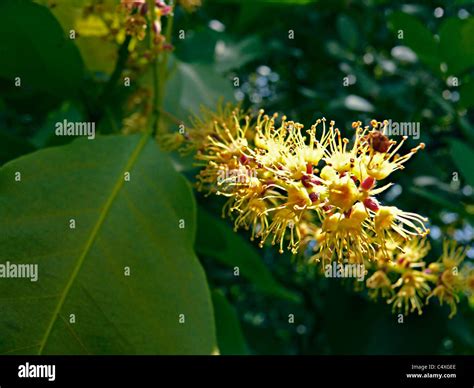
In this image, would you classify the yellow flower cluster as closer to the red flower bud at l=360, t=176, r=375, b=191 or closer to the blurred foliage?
the blurred foliage

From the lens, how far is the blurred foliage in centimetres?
162

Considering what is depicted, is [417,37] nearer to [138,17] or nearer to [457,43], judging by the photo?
[457,43]

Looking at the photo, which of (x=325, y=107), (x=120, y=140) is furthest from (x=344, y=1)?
(x=120, y=140)

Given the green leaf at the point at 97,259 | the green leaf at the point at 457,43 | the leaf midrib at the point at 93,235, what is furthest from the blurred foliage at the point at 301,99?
the green leaf at the point at 97,259

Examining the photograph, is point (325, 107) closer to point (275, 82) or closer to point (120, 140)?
point (275, 82)

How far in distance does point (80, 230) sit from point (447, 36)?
41.9 inches

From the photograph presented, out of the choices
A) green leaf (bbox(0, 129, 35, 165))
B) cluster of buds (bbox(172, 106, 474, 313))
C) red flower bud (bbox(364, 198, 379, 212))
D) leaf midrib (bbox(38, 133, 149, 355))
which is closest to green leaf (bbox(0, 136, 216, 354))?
leaf midrib (bbox(38, 133, 149, 355))

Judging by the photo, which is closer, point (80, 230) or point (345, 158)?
point (345, 158)

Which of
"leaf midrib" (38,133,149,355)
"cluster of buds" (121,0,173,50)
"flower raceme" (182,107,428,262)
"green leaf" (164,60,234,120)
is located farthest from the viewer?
"green leaf" (164,60,234,120)

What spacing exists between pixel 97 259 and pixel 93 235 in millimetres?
56

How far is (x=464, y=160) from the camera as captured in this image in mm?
1521

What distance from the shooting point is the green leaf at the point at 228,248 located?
1734 millimetres

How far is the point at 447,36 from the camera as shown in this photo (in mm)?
1633

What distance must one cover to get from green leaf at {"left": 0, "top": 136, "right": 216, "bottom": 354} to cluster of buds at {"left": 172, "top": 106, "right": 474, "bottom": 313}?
0.15 meters
